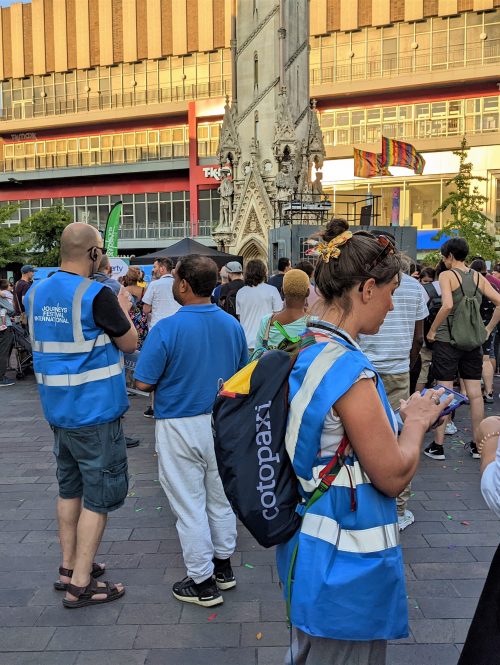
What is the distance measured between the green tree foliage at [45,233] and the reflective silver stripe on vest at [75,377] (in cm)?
3490

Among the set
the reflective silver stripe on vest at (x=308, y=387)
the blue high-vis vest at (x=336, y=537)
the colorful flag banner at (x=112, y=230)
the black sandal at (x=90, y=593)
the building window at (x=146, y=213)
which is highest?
the building window at (x=146, y=213)

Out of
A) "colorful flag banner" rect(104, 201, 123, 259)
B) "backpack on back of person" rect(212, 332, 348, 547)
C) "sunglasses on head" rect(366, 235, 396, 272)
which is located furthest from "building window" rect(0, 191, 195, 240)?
"backpack on back of person" rect(212, 332, 348, 547)

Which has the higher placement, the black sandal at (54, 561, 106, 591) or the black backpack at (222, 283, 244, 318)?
the black backpack at (222, 283, 244, 318)

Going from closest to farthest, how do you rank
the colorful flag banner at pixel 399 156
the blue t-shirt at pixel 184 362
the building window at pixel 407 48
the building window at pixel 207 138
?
the blue t-shirt at pixel 184 362 < the colorful flag banner at pixel 399 156 < the building window at pixel 407 48 < the building window at pixel 207 138

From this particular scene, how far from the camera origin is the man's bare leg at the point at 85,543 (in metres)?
3.68

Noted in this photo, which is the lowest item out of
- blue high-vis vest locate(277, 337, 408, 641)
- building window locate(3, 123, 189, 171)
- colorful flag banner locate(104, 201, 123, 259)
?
blue high-vis vest locate(277, 337, 408, 641)

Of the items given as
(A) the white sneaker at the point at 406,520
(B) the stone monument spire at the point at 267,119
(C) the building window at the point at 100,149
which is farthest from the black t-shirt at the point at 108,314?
(C) the building window at the point at 100,149

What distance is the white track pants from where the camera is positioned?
375 cm

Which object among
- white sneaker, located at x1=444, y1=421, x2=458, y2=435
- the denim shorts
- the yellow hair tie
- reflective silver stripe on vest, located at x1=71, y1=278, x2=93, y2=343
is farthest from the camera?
white sneaker, located at x1=444, y1=421, x2=458, y2=435

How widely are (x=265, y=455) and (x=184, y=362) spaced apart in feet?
6.15

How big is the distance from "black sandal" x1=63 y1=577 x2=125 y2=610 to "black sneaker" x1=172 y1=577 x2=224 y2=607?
14.5 inches

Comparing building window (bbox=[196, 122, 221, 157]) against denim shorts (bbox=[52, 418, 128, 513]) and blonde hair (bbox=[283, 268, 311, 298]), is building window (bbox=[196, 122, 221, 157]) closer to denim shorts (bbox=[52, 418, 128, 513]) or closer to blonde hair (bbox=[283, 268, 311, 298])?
blonde hair (bbox=[283, 268, 311, 298])

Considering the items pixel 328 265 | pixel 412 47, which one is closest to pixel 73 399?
pixel 328 265

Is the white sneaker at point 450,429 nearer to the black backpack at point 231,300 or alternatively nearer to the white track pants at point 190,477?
the black backpack at point 231,300
